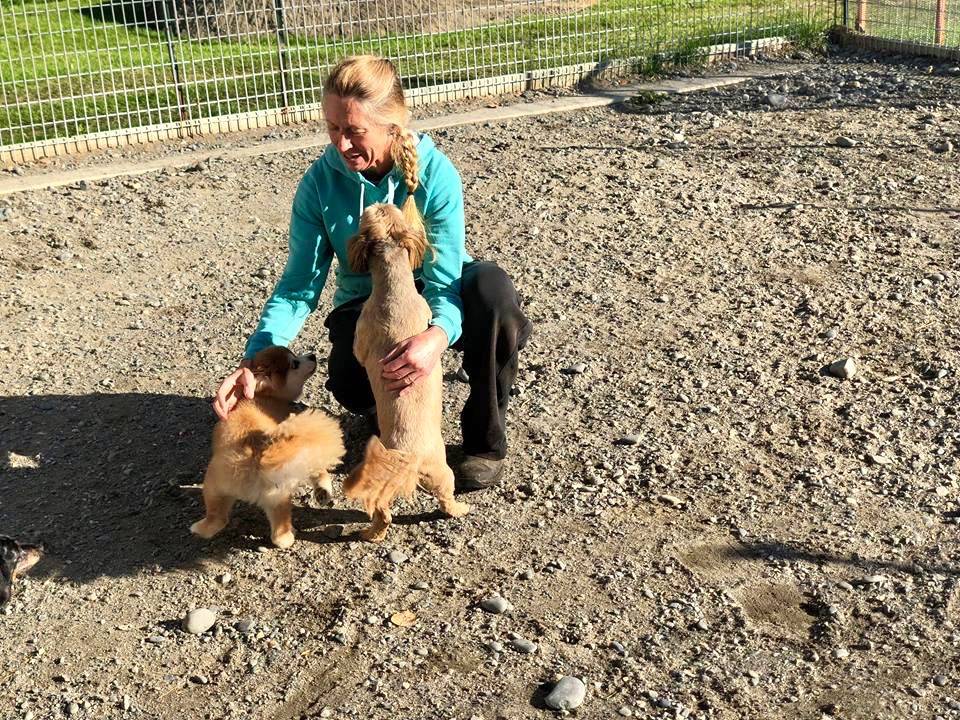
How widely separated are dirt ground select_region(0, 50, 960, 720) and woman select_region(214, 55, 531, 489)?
14.0 inches

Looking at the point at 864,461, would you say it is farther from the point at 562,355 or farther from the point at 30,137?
the point at 30,137

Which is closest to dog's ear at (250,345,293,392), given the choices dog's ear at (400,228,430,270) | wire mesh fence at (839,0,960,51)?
dog's ear at (400,228,430,270)

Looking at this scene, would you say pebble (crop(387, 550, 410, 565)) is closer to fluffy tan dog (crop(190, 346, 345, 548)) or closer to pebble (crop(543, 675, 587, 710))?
fluffy tan dog (crop(190, 346, 345, 548))

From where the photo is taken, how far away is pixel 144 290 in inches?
236

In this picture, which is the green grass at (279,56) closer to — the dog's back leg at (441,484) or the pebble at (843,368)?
the pebble at (843,368)

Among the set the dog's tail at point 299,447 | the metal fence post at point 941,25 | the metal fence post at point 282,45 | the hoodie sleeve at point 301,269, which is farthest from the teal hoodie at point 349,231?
the metal fence post at point 941,25

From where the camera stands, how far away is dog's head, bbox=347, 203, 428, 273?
3691mm

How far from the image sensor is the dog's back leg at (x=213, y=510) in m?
3.74

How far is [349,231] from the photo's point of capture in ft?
13.3

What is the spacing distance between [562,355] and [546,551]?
148 centimetres

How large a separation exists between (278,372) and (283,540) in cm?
53

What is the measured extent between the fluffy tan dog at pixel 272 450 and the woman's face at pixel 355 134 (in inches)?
26.1

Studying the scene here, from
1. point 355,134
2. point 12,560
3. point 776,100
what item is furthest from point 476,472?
point 776,100

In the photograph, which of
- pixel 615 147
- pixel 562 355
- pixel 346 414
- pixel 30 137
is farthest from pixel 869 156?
pixel 30 137
